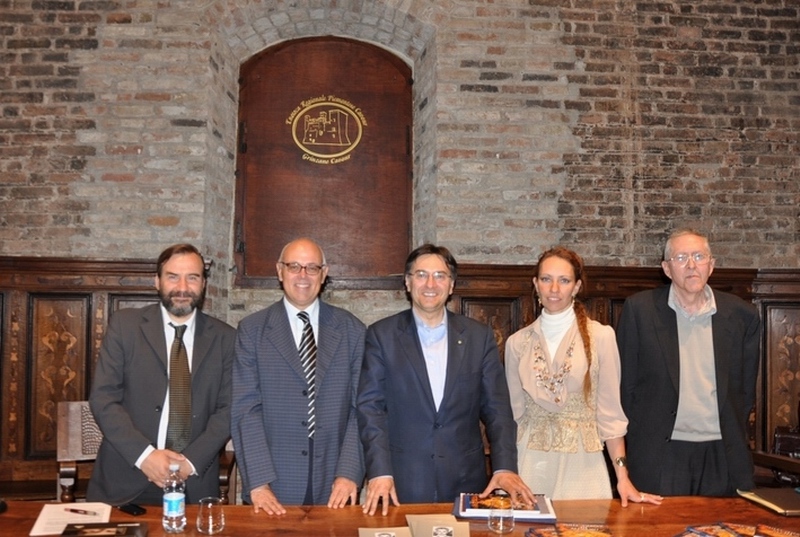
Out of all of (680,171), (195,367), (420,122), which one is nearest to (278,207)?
(420,122)

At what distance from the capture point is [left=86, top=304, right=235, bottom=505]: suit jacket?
9.64ft

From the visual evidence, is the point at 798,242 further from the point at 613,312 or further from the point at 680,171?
the point at 613,312

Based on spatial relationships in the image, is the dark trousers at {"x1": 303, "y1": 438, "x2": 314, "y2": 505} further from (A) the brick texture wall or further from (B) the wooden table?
(A) the brick texture wall

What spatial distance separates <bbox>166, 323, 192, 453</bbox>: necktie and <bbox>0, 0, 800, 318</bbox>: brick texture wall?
78.8 inches

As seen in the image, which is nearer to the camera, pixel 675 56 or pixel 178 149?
pixel 178 149

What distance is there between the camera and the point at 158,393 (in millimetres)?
3018

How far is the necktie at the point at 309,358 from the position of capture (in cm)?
282

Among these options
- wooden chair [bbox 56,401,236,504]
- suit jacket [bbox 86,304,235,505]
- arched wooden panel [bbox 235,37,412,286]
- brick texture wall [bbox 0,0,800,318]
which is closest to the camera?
suit jacket [bbox 86,304,235,505]

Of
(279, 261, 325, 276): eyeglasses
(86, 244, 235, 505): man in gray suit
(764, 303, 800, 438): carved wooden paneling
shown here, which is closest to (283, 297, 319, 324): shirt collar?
(279, 261, 325, 276): eyeglasses

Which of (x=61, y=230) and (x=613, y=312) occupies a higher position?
(x=61, y=230)

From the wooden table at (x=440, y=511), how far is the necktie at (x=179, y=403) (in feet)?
2.02

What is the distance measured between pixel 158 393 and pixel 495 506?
155 cm

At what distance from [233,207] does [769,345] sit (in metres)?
4.13

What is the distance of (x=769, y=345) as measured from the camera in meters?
5.15
